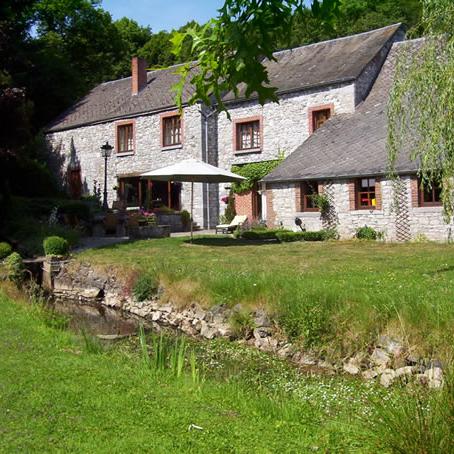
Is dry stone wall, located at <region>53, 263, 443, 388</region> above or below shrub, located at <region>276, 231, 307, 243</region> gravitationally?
below

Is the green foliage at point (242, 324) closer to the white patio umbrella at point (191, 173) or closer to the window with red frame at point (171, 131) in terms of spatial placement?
the white patio umbrella at point (191, 173)

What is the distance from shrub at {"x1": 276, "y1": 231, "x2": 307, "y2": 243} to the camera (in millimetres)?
18141

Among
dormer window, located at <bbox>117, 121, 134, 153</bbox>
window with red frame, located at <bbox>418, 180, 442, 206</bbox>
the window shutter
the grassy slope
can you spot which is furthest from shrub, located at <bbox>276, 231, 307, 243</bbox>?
the grassy slope

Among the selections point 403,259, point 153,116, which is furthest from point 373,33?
point 403,259

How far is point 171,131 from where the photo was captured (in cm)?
2594

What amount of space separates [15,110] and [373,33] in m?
15.0

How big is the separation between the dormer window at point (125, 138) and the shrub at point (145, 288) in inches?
644

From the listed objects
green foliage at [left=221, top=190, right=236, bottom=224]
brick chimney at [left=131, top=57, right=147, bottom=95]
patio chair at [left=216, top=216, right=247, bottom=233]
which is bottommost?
patio chair at [left=216, top=216, right=247, bottom=233]

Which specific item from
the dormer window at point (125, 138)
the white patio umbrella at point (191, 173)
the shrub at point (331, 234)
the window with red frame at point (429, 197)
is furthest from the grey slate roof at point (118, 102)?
the window with red frame at point (429, 197)

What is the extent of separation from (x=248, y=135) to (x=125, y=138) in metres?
6.72

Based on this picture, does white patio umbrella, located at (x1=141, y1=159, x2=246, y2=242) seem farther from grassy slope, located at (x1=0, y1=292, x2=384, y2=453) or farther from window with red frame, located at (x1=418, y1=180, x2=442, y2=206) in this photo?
grassy slope, located at (x1=0, y1=292, x2=384, y2=453)

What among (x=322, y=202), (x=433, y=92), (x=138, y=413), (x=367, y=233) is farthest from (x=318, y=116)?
(x=138, y=413)

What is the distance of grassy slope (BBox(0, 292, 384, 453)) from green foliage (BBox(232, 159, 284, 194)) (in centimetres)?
1742

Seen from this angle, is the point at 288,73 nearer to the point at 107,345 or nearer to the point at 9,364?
the point at 107,345
